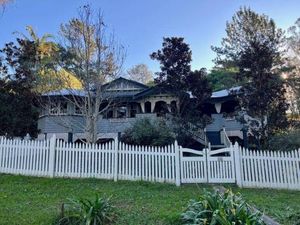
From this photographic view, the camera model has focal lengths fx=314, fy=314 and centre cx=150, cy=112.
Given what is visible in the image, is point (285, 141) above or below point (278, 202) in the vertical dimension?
above

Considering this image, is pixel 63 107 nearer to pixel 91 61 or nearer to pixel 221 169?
pixel 91 61

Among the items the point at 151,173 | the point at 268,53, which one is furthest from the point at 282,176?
the point at 268,53

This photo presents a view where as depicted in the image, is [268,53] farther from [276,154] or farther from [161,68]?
[276,154]

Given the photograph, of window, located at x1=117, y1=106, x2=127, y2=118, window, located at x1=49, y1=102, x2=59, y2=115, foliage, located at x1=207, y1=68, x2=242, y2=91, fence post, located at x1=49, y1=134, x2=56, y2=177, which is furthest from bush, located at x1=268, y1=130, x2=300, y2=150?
foliage, located at x1=207, y1=68, x2=242, y2=91

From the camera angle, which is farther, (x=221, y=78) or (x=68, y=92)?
(x=221, y=78)

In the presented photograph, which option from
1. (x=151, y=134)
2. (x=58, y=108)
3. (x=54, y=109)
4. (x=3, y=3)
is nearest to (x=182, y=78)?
(x=151, y=134)

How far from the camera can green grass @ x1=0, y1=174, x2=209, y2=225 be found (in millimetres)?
7094

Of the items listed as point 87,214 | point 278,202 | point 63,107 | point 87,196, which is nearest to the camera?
point 87,214

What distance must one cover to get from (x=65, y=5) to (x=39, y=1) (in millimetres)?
2336

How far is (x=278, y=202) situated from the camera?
9.37 metres

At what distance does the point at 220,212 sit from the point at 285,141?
1148cm

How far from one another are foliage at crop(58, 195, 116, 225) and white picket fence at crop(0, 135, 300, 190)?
565 centimetres

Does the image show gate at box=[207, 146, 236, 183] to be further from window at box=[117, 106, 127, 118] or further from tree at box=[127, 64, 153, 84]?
tree at box=[127, 64, 153, 84]

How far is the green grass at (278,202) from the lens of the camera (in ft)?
22.7
